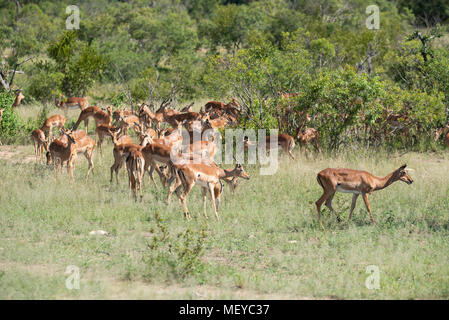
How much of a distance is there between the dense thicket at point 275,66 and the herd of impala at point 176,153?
78cm

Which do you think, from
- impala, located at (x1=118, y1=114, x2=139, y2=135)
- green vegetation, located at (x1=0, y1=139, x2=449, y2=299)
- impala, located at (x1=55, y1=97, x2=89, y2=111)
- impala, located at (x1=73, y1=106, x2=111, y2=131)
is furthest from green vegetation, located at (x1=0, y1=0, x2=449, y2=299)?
impala, located at (x1=73, y1=106, x2=111, y2=131)

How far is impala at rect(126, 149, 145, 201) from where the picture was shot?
35.9 ft

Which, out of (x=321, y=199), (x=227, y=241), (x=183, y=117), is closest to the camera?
(x=227, y=241)

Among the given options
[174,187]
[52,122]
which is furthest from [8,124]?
[174,187]

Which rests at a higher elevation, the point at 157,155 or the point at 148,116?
the point at 148,116

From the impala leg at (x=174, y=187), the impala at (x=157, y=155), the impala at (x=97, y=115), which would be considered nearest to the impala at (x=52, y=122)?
the impala at (x=97, y=115)

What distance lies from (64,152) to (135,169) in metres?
2.13

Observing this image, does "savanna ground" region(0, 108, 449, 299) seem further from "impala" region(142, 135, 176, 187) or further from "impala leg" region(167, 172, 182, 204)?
"impala" region(142, 135, 176, 187)

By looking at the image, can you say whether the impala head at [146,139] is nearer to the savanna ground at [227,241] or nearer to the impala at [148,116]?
the savanna ground at [227,241]

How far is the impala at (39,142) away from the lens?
14.3 m

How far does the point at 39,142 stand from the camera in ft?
47.6

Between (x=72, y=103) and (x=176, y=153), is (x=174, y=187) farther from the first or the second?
(x=72, y=103)

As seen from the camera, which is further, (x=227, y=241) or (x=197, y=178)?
(x=197, y=178)

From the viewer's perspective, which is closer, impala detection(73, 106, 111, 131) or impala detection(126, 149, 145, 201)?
impala detection(126, 149, 145, 201)
